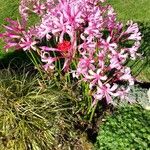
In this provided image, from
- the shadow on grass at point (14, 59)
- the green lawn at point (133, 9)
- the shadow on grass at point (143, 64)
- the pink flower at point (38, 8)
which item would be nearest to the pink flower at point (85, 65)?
the pink flower at point (38, 8)

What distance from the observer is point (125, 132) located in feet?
20.0

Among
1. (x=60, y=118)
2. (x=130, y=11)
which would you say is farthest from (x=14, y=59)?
(x=130, y=11)

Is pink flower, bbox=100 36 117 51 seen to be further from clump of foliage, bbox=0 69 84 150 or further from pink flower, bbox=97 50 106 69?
clump of foliage, bbox=0 69 84 150

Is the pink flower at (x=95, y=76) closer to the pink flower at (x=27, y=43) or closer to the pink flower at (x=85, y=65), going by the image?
the pink flower at (x=85, y=65)

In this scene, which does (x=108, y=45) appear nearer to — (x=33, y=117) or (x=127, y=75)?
(x=127, y=75)

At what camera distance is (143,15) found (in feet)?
32.7

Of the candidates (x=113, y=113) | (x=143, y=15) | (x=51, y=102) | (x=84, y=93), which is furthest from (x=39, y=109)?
(x=143, y=15)

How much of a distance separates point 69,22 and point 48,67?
3.10 feet

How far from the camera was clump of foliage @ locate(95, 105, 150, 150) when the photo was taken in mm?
5961

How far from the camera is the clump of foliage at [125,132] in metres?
5.96

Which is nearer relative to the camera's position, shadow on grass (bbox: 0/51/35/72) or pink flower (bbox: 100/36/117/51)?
pink flower (bbox: 100/36/117/51)

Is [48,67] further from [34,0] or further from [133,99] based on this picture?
[133,99]

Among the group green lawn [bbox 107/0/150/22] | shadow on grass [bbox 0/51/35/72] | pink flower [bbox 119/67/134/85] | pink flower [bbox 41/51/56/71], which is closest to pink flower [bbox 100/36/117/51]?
pink flower [bbox 119/67/134/85]

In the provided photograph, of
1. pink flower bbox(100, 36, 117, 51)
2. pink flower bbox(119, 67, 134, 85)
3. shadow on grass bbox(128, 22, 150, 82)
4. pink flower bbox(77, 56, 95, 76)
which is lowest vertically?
shadow on grass bbox(128, 22, 150, 82)
